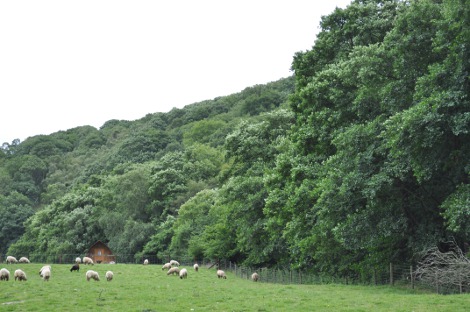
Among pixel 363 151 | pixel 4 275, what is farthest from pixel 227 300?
pixel 4 275

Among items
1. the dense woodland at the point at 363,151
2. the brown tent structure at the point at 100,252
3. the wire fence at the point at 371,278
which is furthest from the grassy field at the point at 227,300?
the brown tent structure at the point at 100,252

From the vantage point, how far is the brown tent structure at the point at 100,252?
8151cm

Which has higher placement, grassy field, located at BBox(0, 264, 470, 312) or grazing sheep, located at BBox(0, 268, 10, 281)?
grazing sheep, located at BBox(0, 268, 10, 281)

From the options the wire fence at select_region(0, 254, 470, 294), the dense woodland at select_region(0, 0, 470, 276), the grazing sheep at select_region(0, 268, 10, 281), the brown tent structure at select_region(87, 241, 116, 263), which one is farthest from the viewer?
the brown tent structure at select_region(87, 241, 116, 263)

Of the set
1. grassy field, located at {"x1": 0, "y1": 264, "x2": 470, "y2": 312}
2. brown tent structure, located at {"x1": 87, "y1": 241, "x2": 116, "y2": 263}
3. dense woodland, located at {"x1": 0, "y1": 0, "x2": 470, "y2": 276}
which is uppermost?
dense woodland, located at {"x1": 0, "y1": 0, "x2": 470, "y2": 276}

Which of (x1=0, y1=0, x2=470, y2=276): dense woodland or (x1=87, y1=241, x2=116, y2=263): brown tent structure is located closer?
(x1=0, y1=0, x2=470, y2=276): dense woodland

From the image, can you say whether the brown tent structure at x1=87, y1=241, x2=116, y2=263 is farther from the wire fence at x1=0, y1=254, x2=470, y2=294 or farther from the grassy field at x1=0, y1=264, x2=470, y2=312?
the grassy field at x1=0, y1=264, x2=470, y2=312

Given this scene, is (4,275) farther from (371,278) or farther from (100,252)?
(100,252)

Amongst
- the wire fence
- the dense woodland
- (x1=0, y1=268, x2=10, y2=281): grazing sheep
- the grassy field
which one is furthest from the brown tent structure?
the grassy field

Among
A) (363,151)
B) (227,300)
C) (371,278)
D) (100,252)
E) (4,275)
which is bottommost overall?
(227,300)

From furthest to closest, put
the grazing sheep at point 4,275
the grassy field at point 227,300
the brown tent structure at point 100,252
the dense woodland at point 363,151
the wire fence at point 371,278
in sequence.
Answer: the brown tent structure at point 100,252, the grazing sheep at point 4,275, the wire fence at point 371,278, the dense woodland at point 363,151, the grassy field at point 227,300

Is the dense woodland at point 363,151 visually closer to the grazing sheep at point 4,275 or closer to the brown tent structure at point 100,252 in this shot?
the grazing sheep at point 4,275

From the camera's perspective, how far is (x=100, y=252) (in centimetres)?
8306

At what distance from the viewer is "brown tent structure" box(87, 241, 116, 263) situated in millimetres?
81512
